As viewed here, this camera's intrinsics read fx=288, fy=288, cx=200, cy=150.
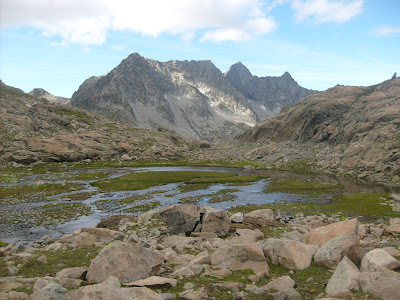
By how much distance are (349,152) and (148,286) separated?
128886mm

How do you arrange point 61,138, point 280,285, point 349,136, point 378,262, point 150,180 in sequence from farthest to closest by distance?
point 349,136 < point 61,138 < point 150,180 < point 378,262 < point 280,285

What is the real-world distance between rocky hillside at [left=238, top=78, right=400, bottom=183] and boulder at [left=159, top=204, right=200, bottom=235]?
293 ft

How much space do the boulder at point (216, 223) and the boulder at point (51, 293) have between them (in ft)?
60.3

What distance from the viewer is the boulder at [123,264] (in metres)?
14.9

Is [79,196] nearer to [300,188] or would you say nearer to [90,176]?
[90,176]

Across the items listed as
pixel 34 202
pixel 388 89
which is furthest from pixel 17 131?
pixel 388 89

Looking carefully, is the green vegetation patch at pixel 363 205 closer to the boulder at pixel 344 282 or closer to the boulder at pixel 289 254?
the boulder at pixel 289 254

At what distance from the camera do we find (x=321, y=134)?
546ft

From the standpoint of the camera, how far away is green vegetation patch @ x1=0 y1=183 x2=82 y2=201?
5653 centimetres

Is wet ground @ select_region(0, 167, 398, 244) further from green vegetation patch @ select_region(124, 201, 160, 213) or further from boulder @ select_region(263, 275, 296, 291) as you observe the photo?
boulder @ select_region(263, 275, 296, 291)

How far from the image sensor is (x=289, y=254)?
1850 cm

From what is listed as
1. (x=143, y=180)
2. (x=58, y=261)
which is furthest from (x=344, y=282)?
(x=143, y=180)

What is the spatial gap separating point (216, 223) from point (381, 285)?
18372mm

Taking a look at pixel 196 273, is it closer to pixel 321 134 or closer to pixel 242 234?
pixel 242 234
